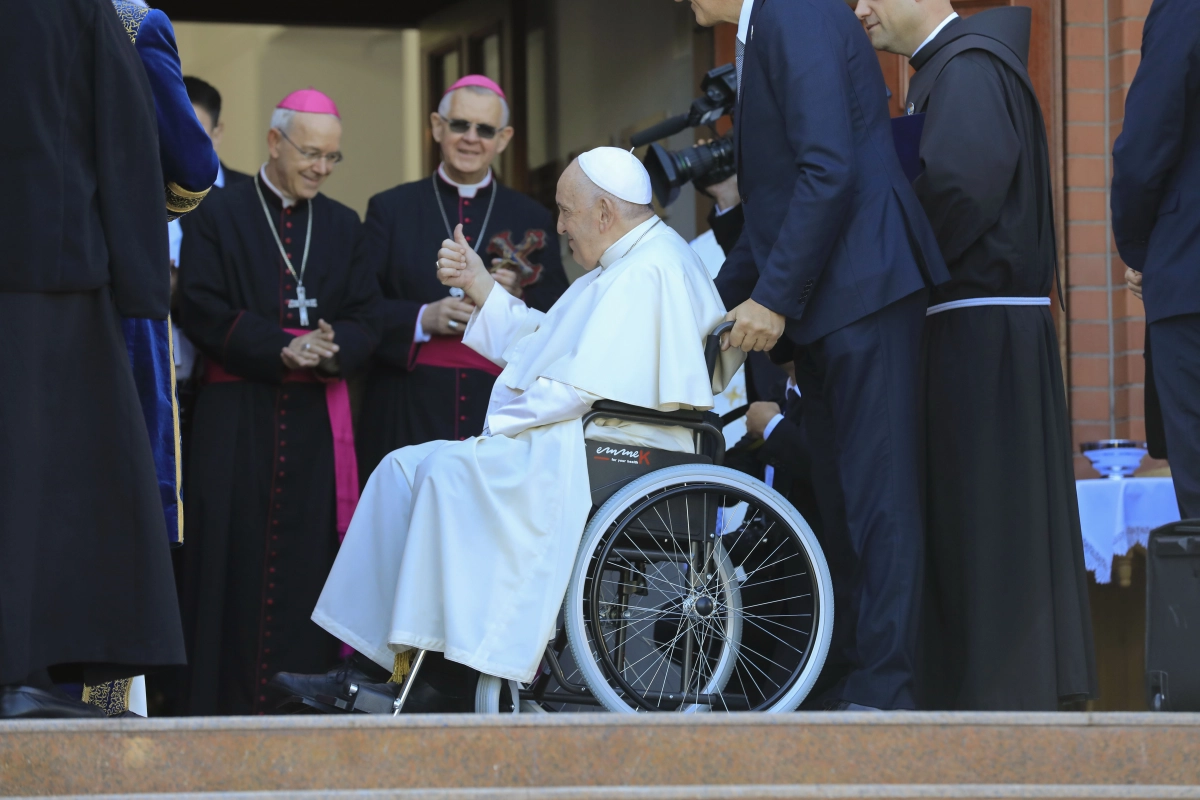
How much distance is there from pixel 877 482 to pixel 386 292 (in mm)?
2670

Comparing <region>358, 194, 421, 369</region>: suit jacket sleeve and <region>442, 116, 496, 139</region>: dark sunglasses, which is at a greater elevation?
<region>442, 116, 496, 139</region>: dark sunglasses

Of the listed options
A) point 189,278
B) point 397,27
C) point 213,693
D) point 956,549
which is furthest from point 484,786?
point 397,27

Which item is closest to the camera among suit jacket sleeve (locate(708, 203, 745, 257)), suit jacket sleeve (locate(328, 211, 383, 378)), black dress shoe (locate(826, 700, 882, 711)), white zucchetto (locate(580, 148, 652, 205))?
black dress shoe (locate(826, 700, 882, 711))

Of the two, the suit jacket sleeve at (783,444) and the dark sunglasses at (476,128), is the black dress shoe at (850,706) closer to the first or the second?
the suit jacket sleeve at (783,444)

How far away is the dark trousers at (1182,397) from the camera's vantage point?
395cm

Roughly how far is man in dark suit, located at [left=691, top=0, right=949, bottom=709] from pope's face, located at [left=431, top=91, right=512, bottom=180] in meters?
1.90

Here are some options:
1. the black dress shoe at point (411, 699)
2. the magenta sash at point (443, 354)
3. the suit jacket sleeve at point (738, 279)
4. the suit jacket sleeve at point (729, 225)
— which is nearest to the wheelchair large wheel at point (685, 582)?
the black dress shoe at point (411, 699)

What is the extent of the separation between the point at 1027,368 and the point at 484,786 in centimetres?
196

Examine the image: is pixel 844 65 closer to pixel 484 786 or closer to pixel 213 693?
pixel 484 786

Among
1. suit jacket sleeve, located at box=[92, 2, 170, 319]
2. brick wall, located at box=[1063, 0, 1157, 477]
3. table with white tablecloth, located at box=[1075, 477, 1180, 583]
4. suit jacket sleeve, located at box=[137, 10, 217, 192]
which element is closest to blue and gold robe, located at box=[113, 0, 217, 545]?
suit jacket sleeve, located at box=[137, 10, 217, 192]

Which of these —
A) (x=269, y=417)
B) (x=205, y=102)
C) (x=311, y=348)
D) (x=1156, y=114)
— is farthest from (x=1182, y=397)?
(x=205, y=102)

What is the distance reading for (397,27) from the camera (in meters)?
9.42

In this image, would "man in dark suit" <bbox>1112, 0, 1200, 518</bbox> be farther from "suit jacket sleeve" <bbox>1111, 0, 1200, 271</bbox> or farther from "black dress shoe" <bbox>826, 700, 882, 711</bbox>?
"black dress shoe" <bbox>826, 700, 882, 711</bbox>

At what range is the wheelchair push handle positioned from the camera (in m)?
3.88
